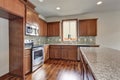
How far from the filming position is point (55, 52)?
574 cm

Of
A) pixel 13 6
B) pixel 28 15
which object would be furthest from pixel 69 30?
pixel 13 6

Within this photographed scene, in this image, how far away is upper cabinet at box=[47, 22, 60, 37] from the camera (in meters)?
6.20

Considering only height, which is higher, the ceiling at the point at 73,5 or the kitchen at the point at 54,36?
the ceiling at the point at 73,5

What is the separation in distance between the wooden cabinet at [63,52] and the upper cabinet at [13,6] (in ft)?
10.3

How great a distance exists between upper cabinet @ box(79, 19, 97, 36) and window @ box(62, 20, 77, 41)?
1.65 feet

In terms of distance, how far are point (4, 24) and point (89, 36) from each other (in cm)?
441

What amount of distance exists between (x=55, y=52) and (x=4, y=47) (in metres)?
2.98

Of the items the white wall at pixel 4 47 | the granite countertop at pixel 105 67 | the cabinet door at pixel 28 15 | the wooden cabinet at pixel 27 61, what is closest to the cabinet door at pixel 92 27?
the cabinet door at pixel 28 15

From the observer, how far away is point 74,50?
17.7ft

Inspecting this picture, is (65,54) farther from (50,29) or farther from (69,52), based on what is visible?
(50,29)

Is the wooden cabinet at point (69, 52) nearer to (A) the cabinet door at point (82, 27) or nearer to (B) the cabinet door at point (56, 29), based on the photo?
(A) the cabinet door at point (82, 27)

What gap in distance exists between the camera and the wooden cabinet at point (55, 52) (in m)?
5.68

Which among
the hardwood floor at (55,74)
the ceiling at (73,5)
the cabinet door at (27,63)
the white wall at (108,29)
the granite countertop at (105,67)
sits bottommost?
the hardwood floor at (55,74)

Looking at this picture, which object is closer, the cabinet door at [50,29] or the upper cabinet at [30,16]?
the upper cabinet at [30,16]
